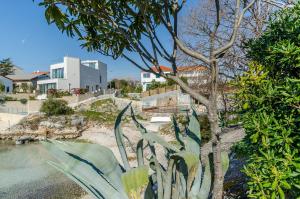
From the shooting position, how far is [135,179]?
3264 mm

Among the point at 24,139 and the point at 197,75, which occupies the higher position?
the point at 197,75

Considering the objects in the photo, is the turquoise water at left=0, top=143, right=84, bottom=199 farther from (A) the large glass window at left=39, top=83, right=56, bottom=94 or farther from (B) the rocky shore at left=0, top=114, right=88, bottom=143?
(A) the large glass window at left=39, top=83, right=56, bottom=94

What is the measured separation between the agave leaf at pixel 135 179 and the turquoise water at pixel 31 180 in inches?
277

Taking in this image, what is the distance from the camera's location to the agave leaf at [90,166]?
3451 millimetres

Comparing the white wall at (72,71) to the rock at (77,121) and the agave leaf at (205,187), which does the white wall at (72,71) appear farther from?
the agave leaf at (205,187)

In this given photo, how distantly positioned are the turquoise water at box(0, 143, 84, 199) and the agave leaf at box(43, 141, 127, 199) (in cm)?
657

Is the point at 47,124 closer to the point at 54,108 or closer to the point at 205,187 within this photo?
the point at 54,108

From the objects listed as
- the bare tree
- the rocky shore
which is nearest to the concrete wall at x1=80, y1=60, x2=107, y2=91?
the rocky shore

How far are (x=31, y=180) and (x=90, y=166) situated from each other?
10279mm

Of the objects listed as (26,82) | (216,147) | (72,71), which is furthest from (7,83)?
(216,147)

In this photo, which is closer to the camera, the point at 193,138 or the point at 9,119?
the point at 193,138

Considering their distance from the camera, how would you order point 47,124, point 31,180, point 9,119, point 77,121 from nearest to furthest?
point 31,180 → point 47,124 → point 77,121 → point 9,119

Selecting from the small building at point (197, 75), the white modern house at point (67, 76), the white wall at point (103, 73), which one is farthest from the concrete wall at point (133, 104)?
the white wall at point (103, 73)

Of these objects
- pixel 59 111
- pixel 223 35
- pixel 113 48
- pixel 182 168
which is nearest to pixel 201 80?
pixel 223 35
